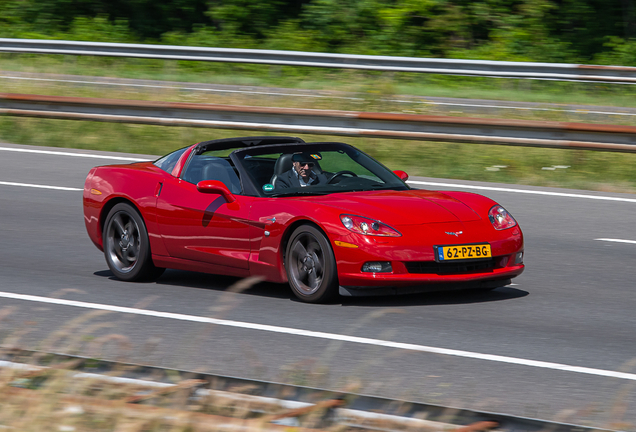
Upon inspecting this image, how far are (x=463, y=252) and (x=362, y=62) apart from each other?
38.5 feet

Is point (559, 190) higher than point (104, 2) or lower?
lower

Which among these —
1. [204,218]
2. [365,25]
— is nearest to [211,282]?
[204,218]

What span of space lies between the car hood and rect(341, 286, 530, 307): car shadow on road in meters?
0.62

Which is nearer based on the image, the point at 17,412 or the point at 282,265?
the point at 17,412

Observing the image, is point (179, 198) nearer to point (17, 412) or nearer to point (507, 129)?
point (17, 412)

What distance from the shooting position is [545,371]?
19.0ft

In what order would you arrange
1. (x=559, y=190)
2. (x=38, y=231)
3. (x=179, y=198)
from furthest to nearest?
(x=559, y=190), (x=38, y=231), (x=179, y=198)

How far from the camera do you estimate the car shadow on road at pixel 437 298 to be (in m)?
7.66

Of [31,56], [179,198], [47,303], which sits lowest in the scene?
[47,303]

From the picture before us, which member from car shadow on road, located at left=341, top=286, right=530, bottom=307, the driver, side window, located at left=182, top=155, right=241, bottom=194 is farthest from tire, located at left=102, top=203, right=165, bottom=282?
car shadow on road, located at left=341, top=286, right=530, bottom=307

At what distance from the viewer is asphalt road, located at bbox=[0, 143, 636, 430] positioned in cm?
545

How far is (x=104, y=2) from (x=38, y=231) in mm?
26836

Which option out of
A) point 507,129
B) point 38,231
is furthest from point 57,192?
point 507,129

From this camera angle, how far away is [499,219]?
25.9ft
